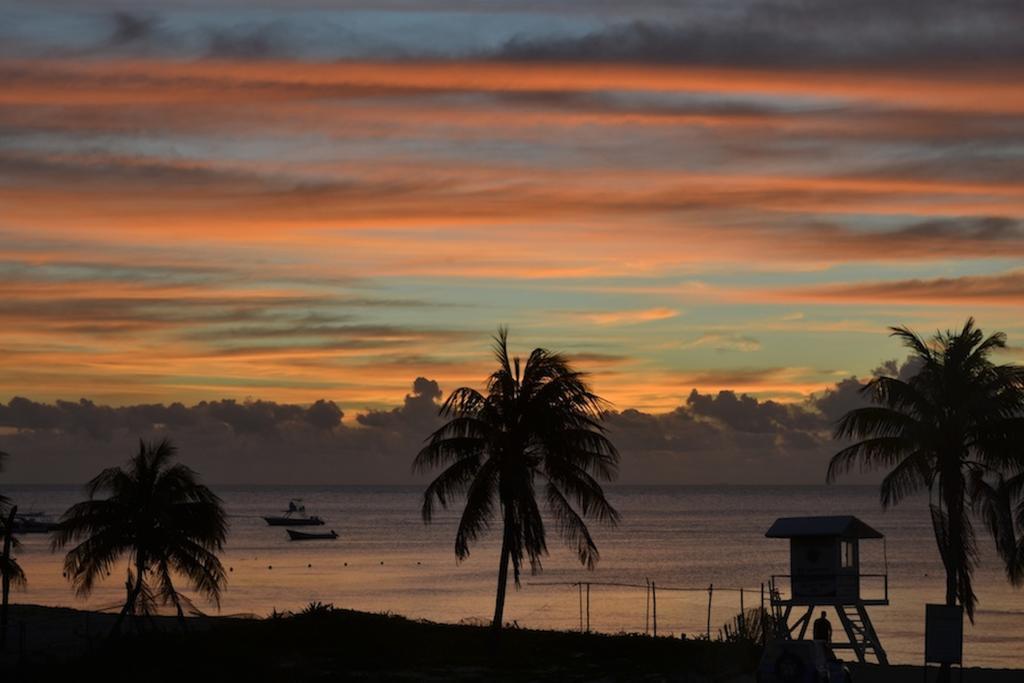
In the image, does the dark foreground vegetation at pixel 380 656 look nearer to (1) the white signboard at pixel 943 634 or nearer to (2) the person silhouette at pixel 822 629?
(2) the person silhouette at pixel 822 629

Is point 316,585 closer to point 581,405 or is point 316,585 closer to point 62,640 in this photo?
point 62,640

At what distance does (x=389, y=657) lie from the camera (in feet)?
127

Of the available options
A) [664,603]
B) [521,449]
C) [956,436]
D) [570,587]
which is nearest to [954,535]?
[956,436]

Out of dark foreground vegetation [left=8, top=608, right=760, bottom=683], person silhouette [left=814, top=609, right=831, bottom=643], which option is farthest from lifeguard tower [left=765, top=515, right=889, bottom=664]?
dark foreground vegetation [left=8, top=608, right=760, bottom=683]

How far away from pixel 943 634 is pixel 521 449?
13.1 metres

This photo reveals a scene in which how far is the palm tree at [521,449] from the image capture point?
39281mm

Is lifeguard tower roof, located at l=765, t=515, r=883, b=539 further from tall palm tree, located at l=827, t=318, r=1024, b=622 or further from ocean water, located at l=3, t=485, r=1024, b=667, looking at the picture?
ocean water, located at l=3, t=485, r=1024, b=667

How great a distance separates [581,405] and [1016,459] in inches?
501

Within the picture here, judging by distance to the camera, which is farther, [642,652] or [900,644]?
[900,644]

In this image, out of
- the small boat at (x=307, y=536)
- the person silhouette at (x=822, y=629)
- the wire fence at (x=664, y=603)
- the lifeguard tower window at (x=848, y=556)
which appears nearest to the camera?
the person silhouette at (x=822, y=629)

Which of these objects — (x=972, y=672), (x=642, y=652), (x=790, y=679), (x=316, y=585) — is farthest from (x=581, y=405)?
(x=316, y=585)

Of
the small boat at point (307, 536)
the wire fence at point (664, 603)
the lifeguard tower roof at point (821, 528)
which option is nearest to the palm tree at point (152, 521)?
the lifeguard tower roof at point (821, 528)

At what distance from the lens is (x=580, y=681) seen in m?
35.6

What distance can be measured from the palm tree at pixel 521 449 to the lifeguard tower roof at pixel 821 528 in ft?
20.9
